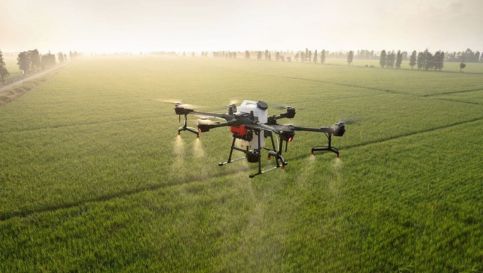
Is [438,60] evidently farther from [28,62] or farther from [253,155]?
[28,62]

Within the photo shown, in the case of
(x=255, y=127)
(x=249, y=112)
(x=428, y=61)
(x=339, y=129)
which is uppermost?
(x=428, y=61)

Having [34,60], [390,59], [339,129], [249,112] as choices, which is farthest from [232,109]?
[390,59]

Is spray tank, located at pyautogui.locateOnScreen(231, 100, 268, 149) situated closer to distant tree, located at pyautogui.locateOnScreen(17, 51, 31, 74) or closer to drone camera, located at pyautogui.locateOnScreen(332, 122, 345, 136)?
drone camera, located at pyautogui.locateOnScreen(332, 122, 345, 136)

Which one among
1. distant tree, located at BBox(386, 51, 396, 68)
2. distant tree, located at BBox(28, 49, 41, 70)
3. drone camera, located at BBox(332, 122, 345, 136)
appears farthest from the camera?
distant tree, located at BBox(386, 51, 396, 68)

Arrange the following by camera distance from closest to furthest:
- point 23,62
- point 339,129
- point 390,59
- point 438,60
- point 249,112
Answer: point 339,129
point 249,112
point 23,62
point 438,60
point 390,59

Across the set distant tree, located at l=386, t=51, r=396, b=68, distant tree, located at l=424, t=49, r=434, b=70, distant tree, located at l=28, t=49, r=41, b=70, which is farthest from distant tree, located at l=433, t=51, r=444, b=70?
distant tree, located at l=28, t=49, r=41, b=70

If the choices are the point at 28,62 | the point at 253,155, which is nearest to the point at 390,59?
the point at 28,62

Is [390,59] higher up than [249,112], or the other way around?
[390,59]

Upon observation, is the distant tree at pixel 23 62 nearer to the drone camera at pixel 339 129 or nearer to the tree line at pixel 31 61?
the tree line at pixel 31 61

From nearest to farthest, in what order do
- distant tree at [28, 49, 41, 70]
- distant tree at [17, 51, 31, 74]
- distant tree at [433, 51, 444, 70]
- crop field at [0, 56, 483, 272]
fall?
crop field at [0, 56, 483, 272], distant tree at [17, 51, 31, 74], distant tree at [433, 51, 444, 70], distant tree at [28, 49, 41, 70]

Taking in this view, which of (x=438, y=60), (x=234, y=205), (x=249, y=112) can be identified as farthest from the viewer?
(x=438, y=60)

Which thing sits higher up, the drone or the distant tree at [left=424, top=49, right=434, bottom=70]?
the distant tree at [left=424, top=49, right=434, bottom=70]

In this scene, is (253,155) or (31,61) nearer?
(253,155)
